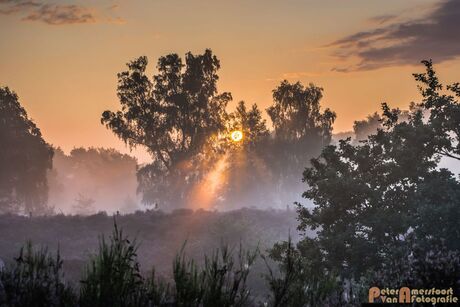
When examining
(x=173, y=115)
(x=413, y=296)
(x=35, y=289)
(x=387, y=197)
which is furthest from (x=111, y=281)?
(x=173, y=115)

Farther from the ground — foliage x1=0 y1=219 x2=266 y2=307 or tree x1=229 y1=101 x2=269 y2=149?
tree x1=229 y1=101 x2=269 y2=149

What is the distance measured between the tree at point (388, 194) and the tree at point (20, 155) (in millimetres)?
41423

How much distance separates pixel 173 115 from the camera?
159 ft

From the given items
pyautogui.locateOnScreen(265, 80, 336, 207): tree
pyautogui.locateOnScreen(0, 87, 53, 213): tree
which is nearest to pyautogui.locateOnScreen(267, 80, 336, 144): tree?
pyautogui.locateOnScreen(265, 80, 336, 207): tree

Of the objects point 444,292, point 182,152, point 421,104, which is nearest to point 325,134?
point 182,152

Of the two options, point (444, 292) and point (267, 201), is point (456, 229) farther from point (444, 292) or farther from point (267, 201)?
point (267, 201)

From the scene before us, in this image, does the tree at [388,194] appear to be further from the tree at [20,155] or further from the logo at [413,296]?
the tree at [20,155]

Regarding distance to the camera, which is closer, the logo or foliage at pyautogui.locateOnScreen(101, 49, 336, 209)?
the logo

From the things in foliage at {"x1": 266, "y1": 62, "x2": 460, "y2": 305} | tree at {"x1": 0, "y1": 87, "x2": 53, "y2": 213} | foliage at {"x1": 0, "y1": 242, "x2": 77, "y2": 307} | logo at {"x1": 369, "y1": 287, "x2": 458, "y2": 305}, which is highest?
tree at {"x1": 0, "y1": 87, "x2": 53, "y2": 213}

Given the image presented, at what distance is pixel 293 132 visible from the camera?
63.8 m

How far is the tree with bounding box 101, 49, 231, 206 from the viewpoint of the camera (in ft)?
156

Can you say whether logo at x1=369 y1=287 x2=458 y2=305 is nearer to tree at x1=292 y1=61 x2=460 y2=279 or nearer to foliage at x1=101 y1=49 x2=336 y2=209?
tree at x1=292 y1=61 x2=460 y2=279

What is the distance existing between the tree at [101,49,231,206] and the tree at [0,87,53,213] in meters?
10.4

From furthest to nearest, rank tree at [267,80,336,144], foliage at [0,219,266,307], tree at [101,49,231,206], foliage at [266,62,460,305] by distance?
1. tree at [267,80,336,144]
2. tree at [101,49,231,206]
3. foliage at [266,62,460,305]
4. foliage at [0,219,266,307]
